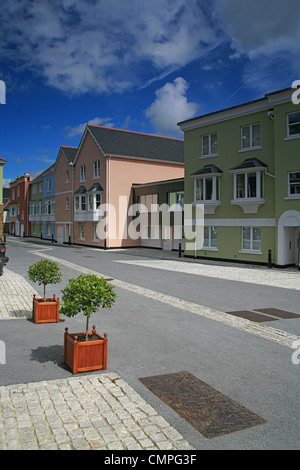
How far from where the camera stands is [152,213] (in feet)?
112

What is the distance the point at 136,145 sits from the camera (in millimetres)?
38281

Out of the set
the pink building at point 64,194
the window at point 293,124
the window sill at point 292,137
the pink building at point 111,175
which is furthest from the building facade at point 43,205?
the window at point 293,124

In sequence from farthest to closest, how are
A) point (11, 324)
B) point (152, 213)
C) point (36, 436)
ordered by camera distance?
point (152, 213)
point (11, 324)
point (36, 436)

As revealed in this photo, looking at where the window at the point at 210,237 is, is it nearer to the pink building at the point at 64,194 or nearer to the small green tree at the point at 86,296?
the small green tree at the point at 86,296

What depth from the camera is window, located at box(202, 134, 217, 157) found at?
25.1 metres

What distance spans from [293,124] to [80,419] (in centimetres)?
1946

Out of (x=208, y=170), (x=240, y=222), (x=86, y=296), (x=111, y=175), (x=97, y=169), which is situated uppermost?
(x=97, y=169)

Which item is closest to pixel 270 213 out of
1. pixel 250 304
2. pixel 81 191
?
pixel 250 304

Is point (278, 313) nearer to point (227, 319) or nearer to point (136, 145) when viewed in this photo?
point (227, 319)

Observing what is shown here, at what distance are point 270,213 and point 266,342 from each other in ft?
49.3

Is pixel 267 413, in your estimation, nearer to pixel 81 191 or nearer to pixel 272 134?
pixel 272 134

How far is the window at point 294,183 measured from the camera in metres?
19.9

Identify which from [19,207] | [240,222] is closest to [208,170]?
[240,222]

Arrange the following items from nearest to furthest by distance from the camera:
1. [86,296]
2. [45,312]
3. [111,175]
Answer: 1. [86,296]
2. [45,312]
3. [111,175]
